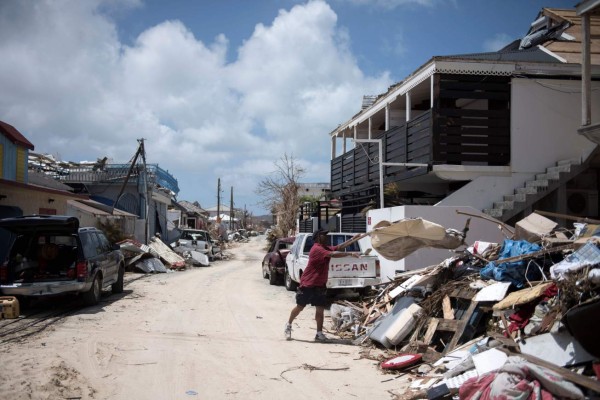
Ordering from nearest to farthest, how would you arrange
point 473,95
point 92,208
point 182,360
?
point 182,360 < point 473,95 < point 92,208

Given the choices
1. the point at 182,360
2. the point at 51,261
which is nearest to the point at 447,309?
the point at 182,360

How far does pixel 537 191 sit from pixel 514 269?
7880 mm

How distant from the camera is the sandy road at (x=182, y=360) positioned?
5980 millimetres

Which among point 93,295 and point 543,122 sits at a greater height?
point 543,122

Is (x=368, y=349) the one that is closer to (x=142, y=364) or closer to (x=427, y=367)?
(x=427, y=367)

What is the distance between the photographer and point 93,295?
39.7 feet

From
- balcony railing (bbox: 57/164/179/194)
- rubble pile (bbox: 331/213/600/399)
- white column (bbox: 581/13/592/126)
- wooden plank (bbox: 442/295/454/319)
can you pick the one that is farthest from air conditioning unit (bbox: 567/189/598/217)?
balcony railing (bbox: 57/164/179/194)

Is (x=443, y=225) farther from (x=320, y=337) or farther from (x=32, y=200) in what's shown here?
(x=32, y=200)

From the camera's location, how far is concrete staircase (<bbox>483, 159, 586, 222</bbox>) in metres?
14.3

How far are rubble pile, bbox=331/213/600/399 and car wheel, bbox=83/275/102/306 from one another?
19.2ft

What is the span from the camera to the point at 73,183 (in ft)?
111

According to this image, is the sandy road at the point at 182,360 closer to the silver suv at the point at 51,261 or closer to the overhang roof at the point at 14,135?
the silver suv at the point at 51,261

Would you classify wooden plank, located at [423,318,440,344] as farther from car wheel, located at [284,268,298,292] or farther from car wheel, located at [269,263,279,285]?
car wheel, located at [269,263,279,285]

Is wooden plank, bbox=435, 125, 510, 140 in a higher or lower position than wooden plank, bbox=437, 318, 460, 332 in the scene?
higher
